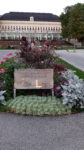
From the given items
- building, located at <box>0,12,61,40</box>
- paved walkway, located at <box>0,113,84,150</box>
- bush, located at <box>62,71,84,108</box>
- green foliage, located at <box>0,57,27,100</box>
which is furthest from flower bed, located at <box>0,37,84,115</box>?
building, located at <box>0,12,61,40</box>

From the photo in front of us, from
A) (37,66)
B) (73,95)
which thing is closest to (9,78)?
(37,66)

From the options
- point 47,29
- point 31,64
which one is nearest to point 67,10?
point 47,29

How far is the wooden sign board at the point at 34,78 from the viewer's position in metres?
7.74

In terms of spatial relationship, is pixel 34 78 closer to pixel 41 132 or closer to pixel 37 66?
pixel 37 66

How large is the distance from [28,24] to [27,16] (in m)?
3.58

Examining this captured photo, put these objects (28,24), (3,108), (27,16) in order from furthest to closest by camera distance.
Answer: (27,16) → (28,24) → (3,108)

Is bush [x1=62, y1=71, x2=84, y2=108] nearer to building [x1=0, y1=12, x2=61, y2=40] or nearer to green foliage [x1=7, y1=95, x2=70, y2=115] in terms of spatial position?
green foliage [x1=7, y1=95, x2=70, y2=115]

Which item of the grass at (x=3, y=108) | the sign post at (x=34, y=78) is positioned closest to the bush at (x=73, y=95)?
the sign post at (x=34, y=78)

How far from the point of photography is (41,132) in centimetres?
550

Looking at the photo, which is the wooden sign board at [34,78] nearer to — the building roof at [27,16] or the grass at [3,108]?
the grass at [3,108]

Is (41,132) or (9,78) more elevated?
(9,78)

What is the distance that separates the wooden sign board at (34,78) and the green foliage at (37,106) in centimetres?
34

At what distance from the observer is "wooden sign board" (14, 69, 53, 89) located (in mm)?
7738

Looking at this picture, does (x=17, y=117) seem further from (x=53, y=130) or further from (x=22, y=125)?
(x=53, y=130)
